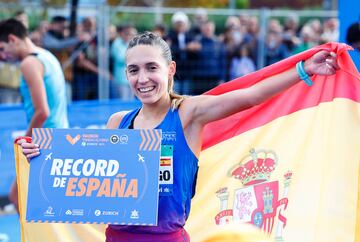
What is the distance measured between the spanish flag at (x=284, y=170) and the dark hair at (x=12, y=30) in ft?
6.99

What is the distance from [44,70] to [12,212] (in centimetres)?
270

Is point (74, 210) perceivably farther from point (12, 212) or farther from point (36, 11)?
point (36, 11)

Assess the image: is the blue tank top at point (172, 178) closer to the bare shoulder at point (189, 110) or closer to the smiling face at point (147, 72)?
the bare shoulder at point (189, 110)

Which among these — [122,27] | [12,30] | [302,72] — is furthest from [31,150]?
[122,27]

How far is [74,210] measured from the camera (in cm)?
378

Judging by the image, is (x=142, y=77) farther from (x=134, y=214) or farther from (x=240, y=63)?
(x=240, y=63)

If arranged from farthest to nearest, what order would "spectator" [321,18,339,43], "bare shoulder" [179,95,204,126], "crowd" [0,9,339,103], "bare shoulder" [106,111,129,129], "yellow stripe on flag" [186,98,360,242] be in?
"spectator" [321,18,339,43]
"crowd" [0,9,339,103]
"yellow stripe on flag" [186,98,360,242]
"bare shoulder" [106,111,129,129]
"bare shoulder" [179,95,204,126]

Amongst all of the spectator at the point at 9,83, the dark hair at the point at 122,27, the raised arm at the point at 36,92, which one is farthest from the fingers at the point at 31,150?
the dark hair at the point at 122,27

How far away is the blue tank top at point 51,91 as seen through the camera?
21.9 feet

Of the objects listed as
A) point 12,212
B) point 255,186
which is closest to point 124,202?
point 255,186

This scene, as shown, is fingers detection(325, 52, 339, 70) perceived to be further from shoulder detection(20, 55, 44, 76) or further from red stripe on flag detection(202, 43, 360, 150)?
shoulder detection(20, 55, 44, 76)

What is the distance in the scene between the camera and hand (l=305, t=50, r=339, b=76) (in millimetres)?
3678

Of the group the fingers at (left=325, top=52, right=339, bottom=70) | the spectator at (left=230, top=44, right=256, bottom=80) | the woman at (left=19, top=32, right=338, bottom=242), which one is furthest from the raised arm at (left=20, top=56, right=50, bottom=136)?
the spectator at (left=230, top=44, right=256, bottom=80)

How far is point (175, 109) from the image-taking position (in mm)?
3938
